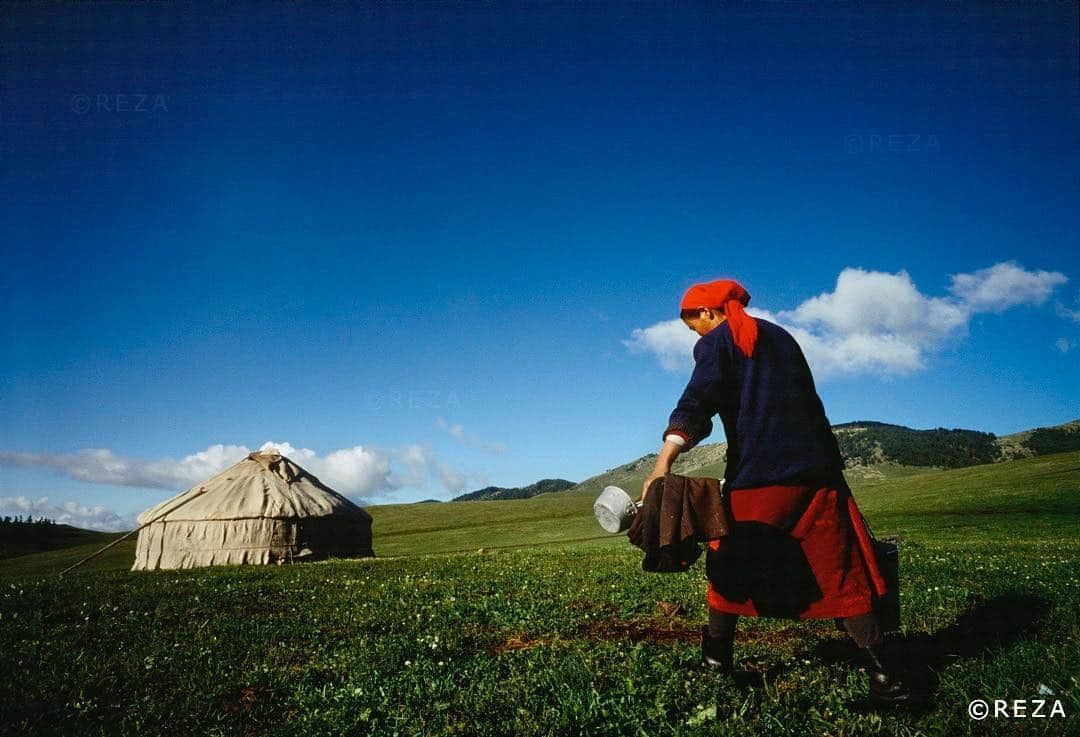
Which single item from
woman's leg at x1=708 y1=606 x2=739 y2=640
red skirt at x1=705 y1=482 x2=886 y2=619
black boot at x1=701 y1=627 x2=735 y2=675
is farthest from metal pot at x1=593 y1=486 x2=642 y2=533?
black boot at x1=701 y1=627 x2=735 y2=675

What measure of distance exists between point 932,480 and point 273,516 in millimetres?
70807

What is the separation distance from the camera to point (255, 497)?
2388 cm

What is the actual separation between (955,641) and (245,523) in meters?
23.8

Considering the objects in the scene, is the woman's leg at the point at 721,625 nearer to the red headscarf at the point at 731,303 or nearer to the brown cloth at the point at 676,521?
the brown cloth at the point at 676,521

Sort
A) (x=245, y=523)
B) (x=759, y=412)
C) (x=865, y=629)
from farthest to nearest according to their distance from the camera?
(x=245, y=523)
(x=759, y=412)
(x=865, y=629)

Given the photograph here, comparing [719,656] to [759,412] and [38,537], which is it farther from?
[38,537]

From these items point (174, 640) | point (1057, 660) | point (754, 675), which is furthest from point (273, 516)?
point (1057, 660)

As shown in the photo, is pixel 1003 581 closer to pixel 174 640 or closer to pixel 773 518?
pixel 773 518

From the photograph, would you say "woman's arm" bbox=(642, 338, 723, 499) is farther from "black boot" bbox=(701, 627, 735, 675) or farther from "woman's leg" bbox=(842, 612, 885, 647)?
"woman's leg" bbox=(842, 612, 885, 647)

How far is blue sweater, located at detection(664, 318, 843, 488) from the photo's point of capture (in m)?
4.61

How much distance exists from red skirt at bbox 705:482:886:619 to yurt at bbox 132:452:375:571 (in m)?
22.8

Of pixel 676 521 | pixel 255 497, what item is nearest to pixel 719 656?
pixel 676 521

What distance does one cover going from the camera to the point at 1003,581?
896 centimetres

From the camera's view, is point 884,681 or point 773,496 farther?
point 773,496
